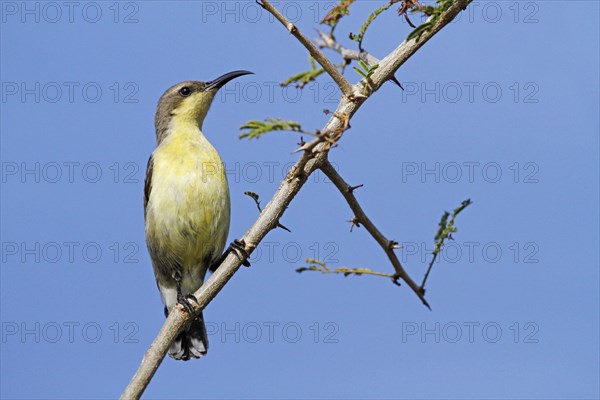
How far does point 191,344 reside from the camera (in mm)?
8336

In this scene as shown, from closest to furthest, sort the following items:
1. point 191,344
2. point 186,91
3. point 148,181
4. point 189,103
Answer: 1. point 148,181
2. point 191,344
3. point 189,103
4. point 186,91

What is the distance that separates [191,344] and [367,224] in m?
4.52

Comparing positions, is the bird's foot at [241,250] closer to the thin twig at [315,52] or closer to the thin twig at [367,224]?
the thin twig at [367,224]

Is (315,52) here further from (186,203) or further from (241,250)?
(186,203)

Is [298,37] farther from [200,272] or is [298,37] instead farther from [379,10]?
[200,272]

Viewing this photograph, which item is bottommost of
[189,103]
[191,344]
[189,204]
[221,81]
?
[191,344]

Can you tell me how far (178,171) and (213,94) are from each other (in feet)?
4.52

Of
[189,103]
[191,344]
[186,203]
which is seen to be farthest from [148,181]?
[191,344]

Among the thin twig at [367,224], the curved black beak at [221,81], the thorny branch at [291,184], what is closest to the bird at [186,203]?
the curved black beak at [221,81]

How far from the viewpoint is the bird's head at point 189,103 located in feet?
27.9

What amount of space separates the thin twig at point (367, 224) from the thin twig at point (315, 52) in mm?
495

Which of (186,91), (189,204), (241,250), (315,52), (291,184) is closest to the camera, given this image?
(315,52)

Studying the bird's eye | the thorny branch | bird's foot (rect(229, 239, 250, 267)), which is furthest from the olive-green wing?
bird's foot (rect(229, 239, 250, 267))

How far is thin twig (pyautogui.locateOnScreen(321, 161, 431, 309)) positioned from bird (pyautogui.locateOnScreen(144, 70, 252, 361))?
2.98 meters
